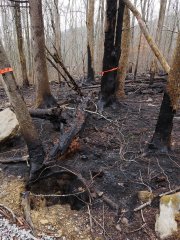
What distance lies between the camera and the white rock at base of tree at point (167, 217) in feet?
7.89

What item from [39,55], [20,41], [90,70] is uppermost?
[20,41]

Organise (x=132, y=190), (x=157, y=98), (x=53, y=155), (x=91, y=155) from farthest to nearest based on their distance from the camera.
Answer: (x=157, y=98) < (x=91, y=155) < (x=53, y=155) < (x=132, y=190)

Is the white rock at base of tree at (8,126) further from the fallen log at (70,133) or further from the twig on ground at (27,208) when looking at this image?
the twig on ground at (27,208)

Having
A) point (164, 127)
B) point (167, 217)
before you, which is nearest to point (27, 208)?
point (167, 217)

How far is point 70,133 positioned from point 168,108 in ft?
5.76

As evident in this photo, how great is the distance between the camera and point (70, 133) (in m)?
4.07

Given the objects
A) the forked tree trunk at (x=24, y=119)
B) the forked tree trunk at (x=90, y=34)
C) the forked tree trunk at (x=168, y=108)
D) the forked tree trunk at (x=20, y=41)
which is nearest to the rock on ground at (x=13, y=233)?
the forked tree trunk at (x=24, y=119)

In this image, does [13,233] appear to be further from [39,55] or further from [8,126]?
[39,55]

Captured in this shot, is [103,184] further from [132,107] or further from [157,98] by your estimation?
[157,98]

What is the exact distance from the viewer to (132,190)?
313cm

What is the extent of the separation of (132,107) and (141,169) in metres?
3.18

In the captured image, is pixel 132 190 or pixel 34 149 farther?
pixel 34 149

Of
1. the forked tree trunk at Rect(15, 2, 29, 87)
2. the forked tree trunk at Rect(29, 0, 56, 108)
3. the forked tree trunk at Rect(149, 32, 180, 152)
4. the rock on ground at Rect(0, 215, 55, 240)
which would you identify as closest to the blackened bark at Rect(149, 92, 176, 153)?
the forked tree trunk at Rect(149, 32, 180, 152)

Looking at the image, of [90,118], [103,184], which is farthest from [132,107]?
[103,184]
